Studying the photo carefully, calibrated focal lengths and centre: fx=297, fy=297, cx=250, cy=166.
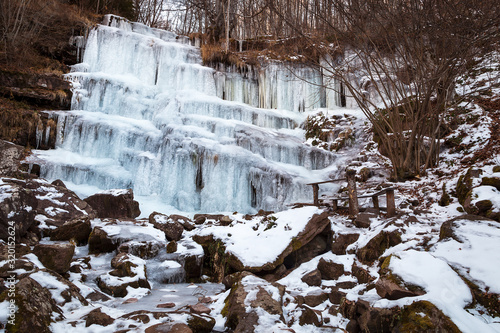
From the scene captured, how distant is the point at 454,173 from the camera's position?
7766mm

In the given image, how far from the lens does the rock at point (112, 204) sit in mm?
7938

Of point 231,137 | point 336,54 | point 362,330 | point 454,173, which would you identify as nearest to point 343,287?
point 362,330

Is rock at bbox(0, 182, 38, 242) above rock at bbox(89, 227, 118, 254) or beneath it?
above

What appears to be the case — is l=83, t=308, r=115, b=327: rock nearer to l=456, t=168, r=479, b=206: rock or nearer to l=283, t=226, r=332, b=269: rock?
l=283, t=226, r=332, b=269: rock

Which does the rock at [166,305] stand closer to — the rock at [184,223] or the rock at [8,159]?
the rock at [184,223]

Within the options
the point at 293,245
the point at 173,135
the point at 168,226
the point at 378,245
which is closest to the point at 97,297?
the point at 168,226

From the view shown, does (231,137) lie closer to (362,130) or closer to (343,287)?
(362,130)

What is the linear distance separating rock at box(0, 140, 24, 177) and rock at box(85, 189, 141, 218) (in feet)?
6.45

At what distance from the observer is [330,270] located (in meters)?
4.38

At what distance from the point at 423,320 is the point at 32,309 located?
336cm

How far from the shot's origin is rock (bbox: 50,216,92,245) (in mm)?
5805

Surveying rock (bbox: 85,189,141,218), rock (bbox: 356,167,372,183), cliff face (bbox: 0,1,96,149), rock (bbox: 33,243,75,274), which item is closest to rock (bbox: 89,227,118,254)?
rock (bbox: 33,243,75,274)

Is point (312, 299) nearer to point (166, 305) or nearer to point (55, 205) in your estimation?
point (166, 305)

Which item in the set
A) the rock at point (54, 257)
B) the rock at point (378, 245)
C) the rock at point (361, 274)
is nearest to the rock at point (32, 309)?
the rock at point (54, 257)
